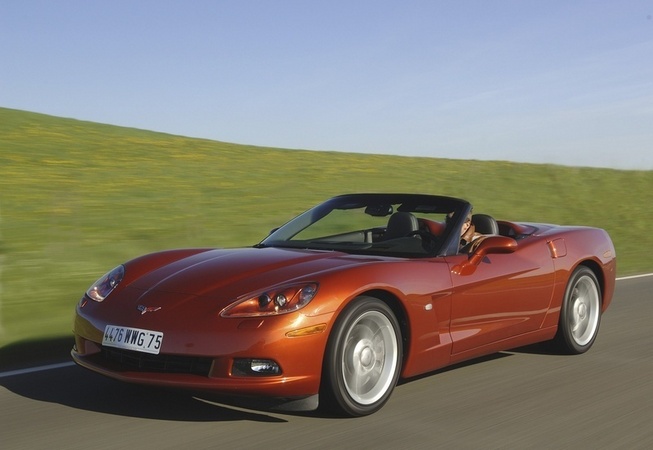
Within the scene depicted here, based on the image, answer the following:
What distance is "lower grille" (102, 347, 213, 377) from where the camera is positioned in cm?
446

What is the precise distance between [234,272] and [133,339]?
718 mm

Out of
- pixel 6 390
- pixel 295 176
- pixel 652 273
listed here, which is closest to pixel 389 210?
pixel 6 390

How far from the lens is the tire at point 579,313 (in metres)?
6.80

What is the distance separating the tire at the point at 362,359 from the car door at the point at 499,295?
0.60 meters

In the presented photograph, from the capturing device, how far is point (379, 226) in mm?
6383

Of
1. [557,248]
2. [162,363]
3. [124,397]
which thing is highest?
[557,248]

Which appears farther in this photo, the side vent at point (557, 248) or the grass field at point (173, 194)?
the grass field at point (173, 194)

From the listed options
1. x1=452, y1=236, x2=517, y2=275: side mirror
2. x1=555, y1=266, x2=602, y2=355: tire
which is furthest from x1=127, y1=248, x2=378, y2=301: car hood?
x1=555, y1=266, x2=602, y2=355: tire

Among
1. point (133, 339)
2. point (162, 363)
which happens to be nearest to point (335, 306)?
point (162, 363)

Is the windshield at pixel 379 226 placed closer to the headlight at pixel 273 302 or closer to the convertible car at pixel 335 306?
the convertible car at pixel 335 306

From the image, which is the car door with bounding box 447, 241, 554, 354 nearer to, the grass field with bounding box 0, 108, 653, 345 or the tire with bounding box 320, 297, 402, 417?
the tire with bounding box 320, 297, 402, 417

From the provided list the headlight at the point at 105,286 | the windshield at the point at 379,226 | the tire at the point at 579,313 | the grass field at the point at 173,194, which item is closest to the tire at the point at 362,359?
the windshield at the point at 379,226

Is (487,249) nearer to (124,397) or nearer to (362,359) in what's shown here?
(362,359)

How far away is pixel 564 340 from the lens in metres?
6.81
